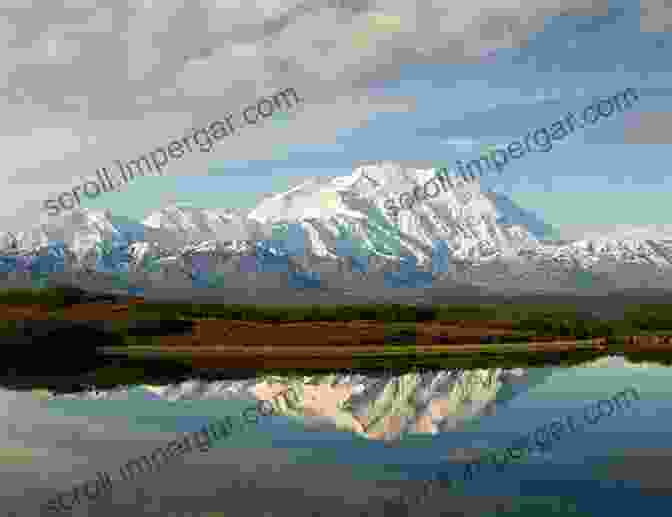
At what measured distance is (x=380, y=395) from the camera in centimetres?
7612

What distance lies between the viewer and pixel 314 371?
10212 centimetres

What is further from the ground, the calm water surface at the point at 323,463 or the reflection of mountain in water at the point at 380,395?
the calm water surface at the point at 323,463

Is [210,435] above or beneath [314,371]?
above

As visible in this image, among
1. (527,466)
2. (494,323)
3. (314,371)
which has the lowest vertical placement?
(494,323)

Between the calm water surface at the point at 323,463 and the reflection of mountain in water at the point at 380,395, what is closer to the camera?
the calm water surface at the point at 323,463

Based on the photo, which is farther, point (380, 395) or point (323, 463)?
point (380, 395)

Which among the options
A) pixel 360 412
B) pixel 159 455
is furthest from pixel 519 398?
pixel 159 455

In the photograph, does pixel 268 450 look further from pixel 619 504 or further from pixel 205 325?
pixel 205 325

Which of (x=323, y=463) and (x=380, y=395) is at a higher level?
(x=323, y=463)

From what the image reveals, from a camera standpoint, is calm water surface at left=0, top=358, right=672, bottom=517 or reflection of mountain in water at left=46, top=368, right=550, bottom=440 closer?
calm water surface at left=0, top=358, right=672, bottom=517

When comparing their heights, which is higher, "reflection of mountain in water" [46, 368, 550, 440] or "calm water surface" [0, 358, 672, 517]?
"calm water surface" [0, 358, 672, 517]

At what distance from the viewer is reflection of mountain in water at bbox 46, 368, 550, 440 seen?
59.7m

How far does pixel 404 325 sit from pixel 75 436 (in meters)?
133

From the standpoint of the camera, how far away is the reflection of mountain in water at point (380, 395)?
59719 millimetres
